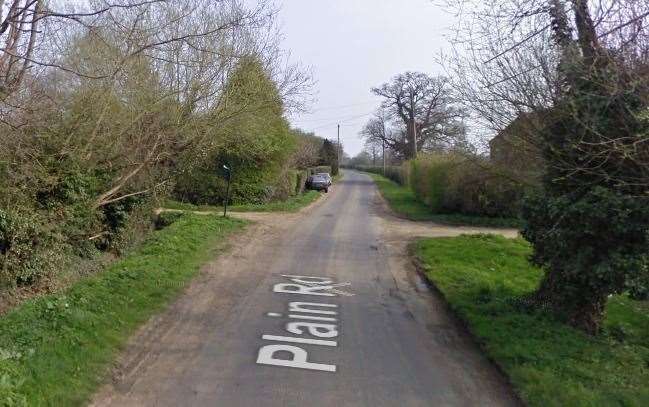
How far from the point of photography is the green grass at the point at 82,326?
5535 millimetres

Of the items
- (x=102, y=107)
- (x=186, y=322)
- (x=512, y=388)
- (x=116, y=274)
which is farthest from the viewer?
(x=102, y=107)

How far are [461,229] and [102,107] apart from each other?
14187mm

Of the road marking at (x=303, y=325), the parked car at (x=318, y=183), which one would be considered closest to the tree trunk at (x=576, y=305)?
the road marking at (x=303, y=325)

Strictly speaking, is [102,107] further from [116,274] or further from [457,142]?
[457,142]

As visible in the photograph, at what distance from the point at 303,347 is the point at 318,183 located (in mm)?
38292

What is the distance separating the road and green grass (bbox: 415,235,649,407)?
30cm

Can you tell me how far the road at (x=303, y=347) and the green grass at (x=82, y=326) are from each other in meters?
0.25

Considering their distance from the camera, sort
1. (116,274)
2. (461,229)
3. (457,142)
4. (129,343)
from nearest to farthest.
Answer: (129,343)
(116,274)
(457,142)
(461,229)

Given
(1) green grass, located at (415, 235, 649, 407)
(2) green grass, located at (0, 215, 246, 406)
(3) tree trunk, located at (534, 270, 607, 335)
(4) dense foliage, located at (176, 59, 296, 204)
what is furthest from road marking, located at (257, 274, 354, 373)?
(4) dense foliage, located at (176, 59, 296, 204)

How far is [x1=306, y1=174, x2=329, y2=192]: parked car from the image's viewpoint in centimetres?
4516

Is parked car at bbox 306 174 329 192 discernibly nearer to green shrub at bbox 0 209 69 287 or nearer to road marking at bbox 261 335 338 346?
green shrub at bbox 0 209 69 287

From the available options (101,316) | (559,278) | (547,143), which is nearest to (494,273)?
(559,278)

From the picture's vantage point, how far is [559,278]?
8.80m

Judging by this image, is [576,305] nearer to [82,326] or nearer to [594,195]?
[594,195]
